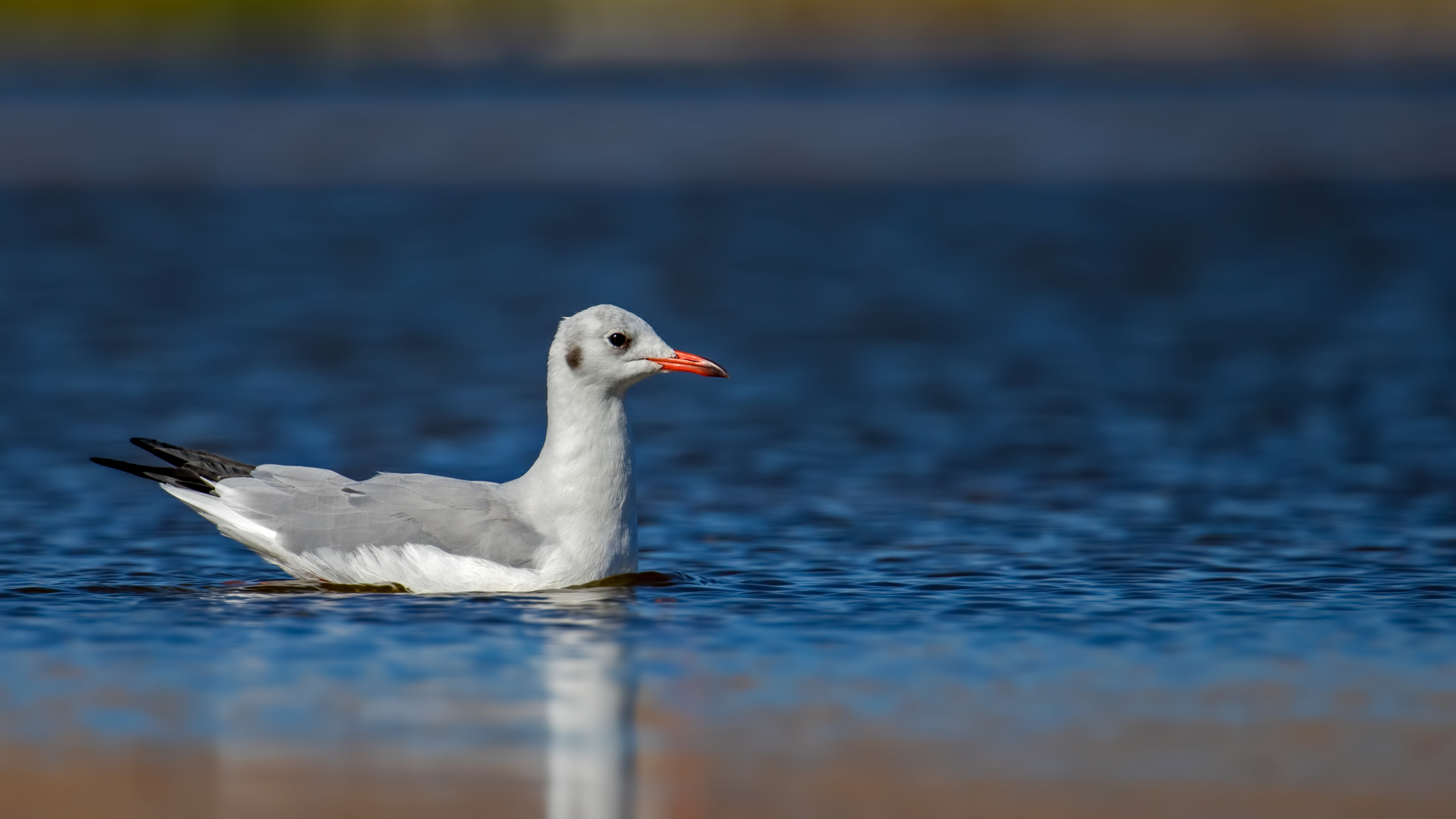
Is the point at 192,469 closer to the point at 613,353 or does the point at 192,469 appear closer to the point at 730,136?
the point at 613,353

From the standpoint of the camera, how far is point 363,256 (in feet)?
86.9

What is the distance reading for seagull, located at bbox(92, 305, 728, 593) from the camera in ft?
35.2

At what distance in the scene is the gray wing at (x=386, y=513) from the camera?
10.8m

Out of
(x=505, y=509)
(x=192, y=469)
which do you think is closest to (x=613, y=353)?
(x=505, y=509)

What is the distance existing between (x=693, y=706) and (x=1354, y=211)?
23089 millimetres

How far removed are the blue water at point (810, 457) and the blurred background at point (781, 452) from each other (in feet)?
0.16

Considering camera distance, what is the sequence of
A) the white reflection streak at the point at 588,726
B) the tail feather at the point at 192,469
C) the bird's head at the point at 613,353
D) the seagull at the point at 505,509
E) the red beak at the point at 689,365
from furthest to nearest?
the tail feather at the point at 192,469
the bird's head at the point at 613,353
the red beak at the point at 689,365
the seagull at the point at 505,509
the white reflection streak at the point at 588,726

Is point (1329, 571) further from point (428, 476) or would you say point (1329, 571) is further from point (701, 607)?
point (428, 476)

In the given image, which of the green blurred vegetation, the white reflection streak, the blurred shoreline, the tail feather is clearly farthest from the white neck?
the green blurred vegetation

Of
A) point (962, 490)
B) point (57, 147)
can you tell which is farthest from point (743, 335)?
point (57, 147)

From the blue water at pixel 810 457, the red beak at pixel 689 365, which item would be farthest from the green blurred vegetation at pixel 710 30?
the red beak at pixel 689 365

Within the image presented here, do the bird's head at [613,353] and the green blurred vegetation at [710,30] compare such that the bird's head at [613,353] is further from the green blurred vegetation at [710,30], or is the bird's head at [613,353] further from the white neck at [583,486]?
the green blurred vegetation at [710,30]

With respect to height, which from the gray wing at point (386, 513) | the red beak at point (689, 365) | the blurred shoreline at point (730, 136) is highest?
the blurred shoreline at point (730, 136)

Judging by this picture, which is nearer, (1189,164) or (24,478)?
(24,478)
